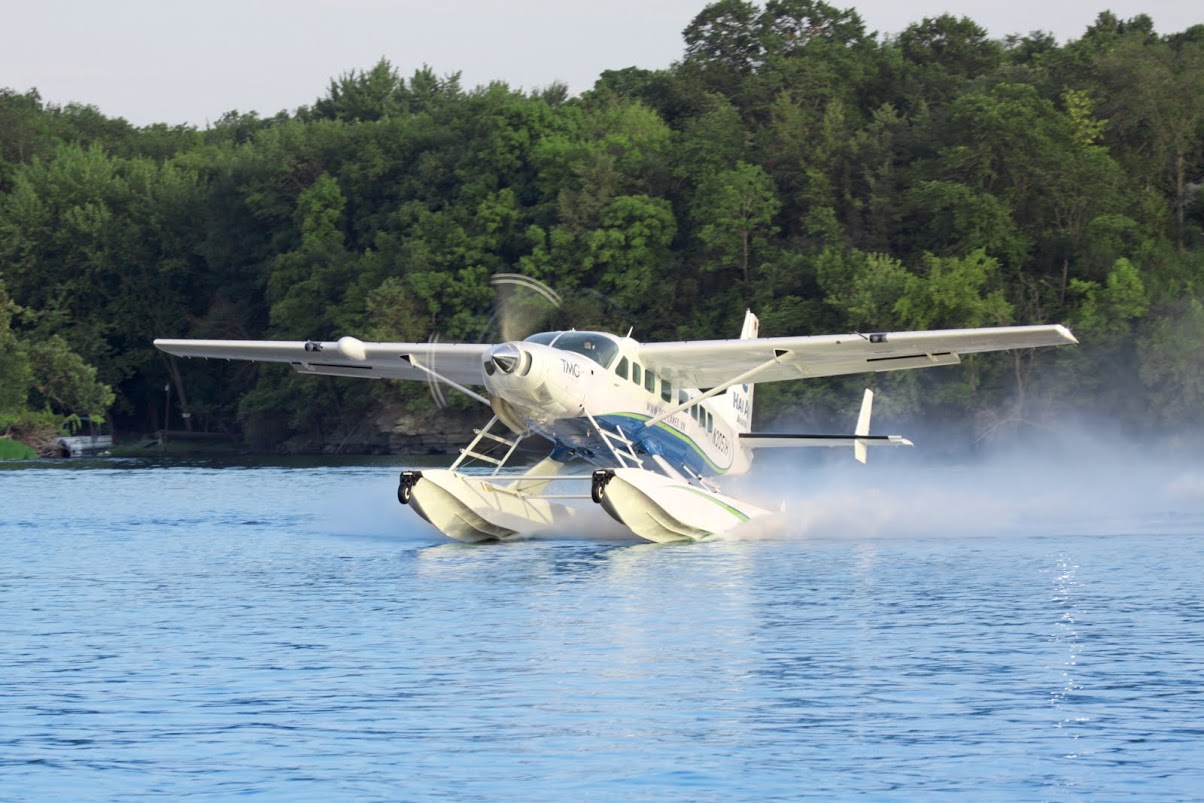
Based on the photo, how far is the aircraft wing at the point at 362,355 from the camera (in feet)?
68.1

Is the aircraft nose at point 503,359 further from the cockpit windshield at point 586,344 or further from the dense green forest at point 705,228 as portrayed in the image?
the dense green forest at point 705,228

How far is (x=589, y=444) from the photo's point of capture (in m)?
20.2

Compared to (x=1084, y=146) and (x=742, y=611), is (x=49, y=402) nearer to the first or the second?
(x=1084, y=146)

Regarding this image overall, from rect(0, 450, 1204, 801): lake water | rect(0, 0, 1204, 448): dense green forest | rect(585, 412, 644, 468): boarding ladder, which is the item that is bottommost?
rect(0, 450, 1204, 801): lake water

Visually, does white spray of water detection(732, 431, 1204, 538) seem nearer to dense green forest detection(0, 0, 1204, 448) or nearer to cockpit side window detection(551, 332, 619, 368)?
dense green forest detection(0, 0, 1204, 448)

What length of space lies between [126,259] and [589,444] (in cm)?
5826

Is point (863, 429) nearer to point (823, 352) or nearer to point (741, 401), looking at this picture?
point (741, 401)

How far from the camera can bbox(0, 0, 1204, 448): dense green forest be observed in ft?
160

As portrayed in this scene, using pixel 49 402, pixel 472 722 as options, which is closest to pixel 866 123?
pixel 49 402

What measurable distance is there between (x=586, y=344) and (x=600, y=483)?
202 cm

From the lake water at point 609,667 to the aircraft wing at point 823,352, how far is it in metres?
2.28

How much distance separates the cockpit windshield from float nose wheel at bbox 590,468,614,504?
65.2 inches

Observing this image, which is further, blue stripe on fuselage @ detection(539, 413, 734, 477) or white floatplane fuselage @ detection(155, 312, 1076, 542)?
blue stripe on fuselage @ detection(539, 413, 734, 477)

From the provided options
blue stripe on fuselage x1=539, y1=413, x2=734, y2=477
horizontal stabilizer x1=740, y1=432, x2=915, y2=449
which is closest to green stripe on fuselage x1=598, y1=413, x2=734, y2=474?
blue stripe on fuselage x1=539, y1=413, x2=734, y2=477
